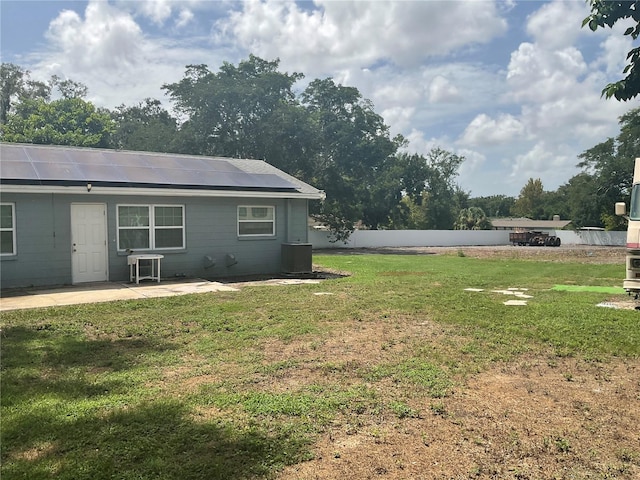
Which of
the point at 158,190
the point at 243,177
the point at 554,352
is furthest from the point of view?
the point at 243,177

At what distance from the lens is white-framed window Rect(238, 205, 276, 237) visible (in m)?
14.9

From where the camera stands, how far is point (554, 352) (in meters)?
6.20

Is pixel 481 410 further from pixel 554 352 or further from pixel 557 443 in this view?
pixel 554 352

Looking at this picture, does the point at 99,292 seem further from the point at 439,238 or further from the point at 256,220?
the point at 439,238

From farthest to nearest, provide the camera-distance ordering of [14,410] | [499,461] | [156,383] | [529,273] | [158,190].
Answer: [529,273] < [158,190] < [156,383] < [14,410] < [499,461]

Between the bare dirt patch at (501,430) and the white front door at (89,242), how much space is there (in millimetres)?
8454

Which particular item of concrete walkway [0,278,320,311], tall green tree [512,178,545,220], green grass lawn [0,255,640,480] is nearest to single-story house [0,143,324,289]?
concrete walkway [0,278,320,311]

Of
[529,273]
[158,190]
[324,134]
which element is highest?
[324,134]

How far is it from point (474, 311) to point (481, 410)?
4.90 metres

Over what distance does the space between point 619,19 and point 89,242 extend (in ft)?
39.0

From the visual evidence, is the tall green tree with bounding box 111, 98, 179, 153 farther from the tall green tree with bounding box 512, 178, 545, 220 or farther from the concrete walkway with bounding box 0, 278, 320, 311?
the tall green tree with bounding box 512, 178, 545, 220

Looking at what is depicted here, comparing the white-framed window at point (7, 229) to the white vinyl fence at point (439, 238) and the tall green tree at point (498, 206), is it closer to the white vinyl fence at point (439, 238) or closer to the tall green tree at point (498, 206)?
the white vinyl fence at point (439, 238)

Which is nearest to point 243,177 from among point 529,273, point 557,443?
point 529,273

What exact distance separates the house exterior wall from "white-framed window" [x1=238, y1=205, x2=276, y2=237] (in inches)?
5.8
